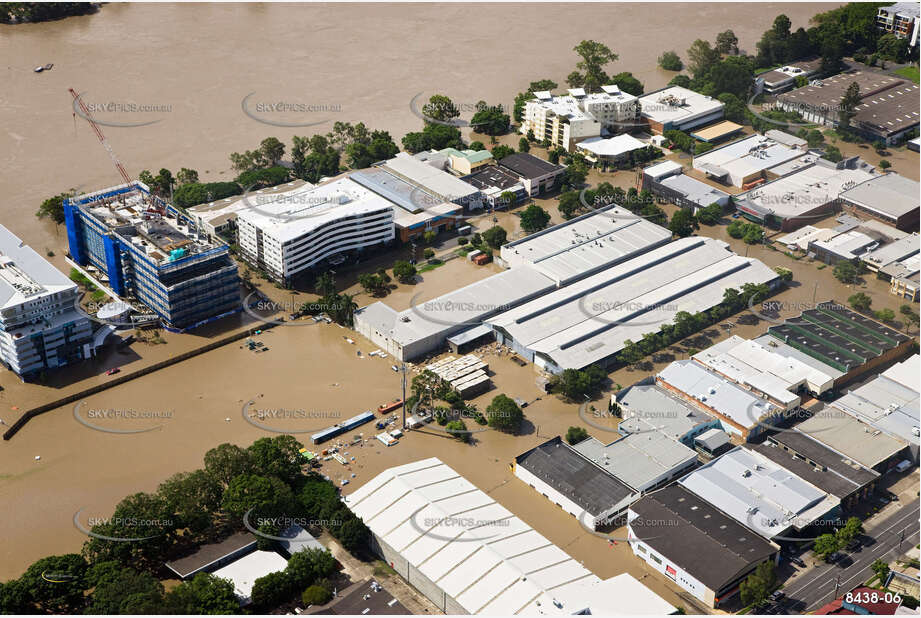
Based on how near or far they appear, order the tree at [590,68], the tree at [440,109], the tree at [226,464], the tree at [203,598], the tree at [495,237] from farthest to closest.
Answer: the tree at [590,68] → the tree at [440,109] → the tree at [495,237] → the tree at [226,464] → the tree at [203,598]

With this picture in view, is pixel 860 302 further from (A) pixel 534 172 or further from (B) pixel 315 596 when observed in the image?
(B) pixel 315 596

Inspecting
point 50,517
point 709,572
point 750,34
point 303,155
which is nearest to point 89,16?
point 303,155

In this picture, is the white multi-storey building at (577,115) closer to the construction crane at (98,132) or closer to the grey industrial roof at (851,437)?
the construction crane at (98,132)

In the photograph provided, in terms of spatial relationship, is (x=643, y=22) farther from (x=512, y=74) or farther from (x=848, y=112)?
(x=848, y=112)

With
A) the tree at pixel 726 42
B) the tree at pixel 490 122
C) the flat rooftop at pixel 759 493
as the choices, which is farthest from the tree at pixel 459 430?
the tree at pixel 726 42

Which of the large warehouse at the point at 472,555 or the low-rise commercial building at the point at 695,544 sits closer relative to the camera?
the large warehouse at the point at 472,555

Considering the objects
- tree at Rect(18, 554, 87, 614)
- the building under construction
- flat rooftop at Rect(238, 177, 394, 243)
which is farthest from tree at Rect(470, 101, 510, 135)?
tree at Rect(18, 554, 87, 614)

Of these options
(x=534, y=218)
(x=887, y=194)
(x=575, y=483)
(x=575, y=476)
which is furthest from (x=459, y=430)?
(x=887, y=194)
